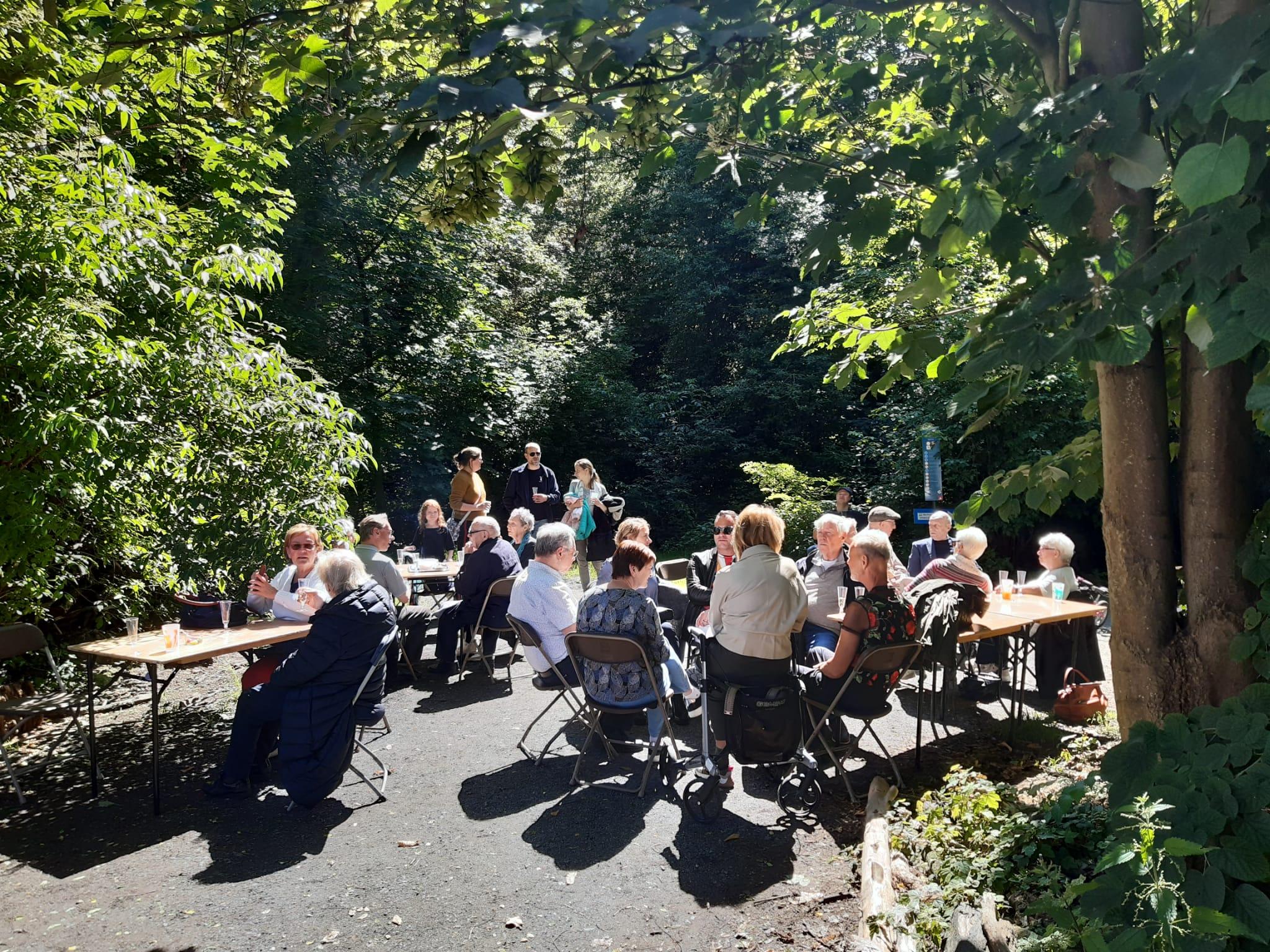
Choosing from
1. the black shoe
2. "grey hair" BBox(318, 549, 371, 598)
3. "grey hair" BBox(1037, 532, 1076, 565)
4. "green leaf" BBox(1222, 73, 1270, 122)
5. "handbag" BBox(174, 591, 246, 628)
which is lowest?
the black shoe

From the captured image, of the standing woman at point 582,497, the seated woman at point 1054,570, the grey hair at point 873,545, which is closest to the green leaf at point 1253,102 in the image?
the grey hair at point 873,545

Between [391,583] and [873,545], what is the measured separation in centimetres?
364

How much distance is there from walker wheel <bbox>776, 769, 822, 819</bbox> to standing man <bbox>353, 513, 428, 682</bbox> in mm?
2957

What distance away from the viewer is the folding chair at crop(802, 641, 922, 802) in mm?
4840

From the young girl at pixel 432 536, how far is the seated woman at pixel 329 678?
15.8 ft

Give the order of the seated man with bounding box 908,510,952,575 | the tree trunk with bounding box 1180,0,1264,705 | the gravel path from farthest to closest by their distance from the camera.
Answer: the seated man with bounding box 908,510,952,575
the gravel path
the tree trunk with bounding box 1180,0,1264,705

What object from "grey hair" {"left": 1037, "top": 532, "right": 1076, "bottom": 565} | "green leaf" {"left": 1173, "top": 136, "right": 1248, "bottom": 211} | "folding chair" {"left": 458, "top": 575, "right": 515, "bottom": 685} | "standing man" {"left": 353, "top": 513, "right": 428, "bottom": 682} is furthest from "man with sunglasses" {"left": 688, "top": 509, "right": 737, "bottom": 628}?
"green leaf" {"left": 1173, "top": 136, "right": 1248, "bottom": 211}

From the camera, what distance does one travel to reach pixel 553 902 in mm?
3924

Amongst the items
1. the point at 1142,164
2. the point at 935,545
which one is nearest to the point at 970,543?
the point at 935,545

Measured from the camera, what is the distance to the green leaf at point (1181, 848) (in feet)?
7.62

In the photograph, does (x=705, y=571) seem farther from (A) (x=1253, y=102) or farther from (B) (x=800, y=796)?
(A) (x=1253, y=102)

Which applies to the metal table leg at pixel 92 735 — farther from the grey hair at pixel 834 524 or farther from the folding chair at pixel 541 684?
the grey hair at pixel 834 524

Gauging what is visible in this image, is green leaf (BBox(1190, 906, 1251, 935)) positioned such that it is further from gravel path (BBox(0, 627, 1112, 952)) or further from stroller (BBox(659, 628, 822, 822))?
stroller (BBox(659, 628, 822, 822))

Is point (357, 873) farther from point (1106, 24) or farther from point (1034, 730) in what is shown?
point (1106, 24)
